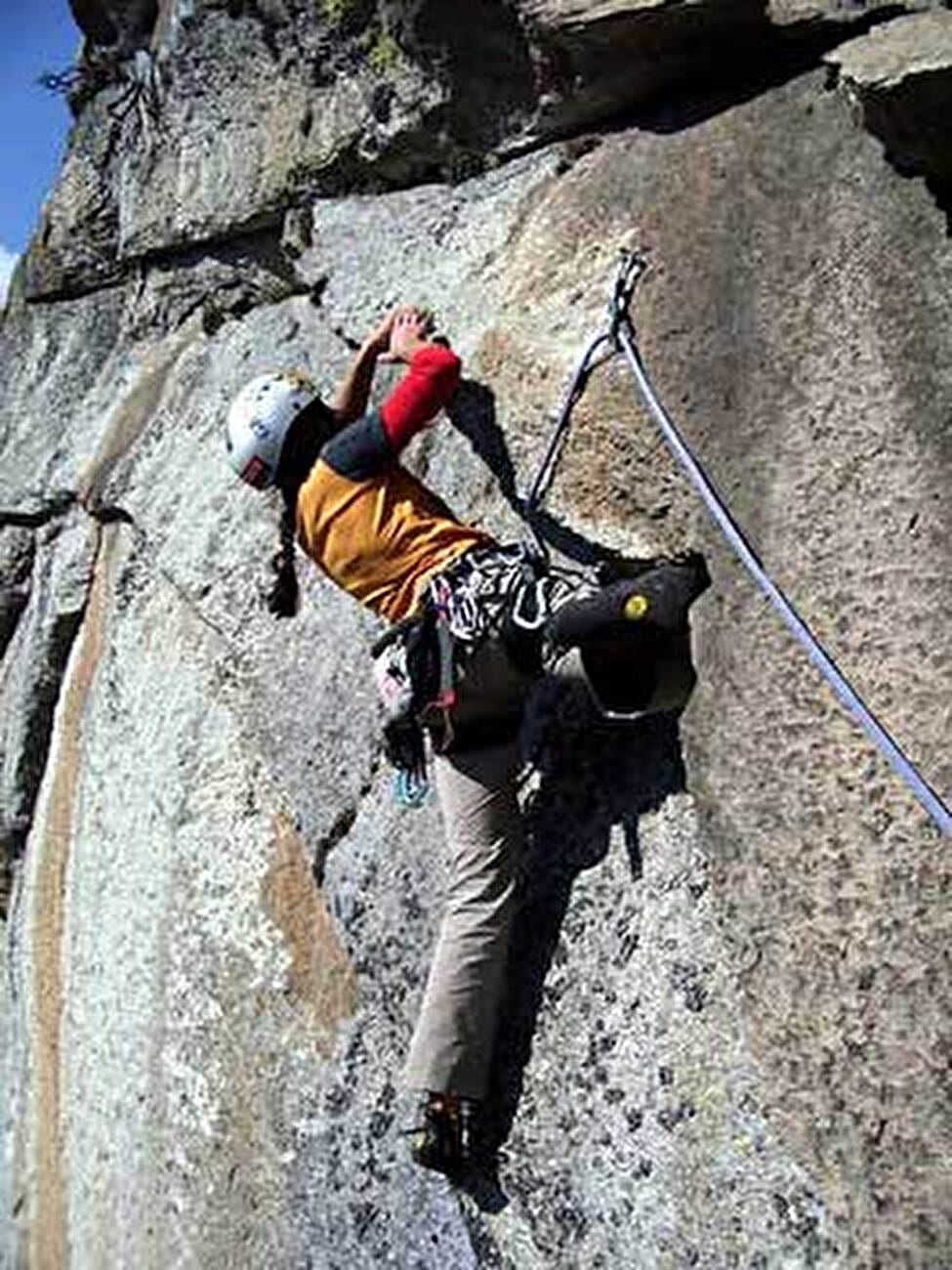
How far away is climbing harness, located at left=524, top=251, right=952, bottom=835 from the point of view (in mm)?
4613

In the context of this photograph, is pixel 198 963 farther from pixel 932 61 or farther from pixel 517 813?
pixel 932 61

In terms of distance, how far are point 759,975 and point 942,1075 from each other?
0.69 metres

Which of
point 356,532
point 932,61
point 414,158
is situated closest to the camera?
point 932,61

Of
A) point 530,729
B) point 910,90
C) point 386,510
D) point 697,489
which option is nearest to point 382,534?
point 386,510

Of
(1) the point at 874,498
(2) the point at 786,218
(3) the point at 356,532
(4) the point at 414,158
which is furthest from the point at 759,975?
(4) the point at 414,158

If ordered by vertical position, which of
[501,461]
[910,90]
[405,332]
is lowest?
[501,461]

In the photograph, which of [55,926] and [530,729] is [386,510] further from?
[55,926]

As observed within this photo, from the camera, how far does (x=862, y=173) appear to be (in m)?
5.97

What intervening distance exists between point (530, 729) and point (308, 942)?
1471 mm

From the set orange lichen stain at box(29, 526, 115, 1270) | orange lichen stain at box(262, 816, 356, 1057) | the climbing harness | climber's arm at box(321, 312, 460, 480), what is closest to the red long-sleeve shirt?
climber's arm at box(321, 312, 460, 480)

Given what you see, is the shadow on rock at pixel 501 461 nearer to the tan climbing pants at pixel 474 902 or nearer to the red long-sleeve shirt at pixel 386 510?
the red long-sleeve shirt at pixel 386 510

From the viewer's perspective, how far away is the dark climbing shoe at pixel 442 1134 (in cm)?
578

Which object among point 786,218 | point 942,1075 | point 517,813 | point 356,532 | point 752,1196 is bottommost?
point 752,1196

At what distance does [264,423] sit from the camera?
6691 millimetres
